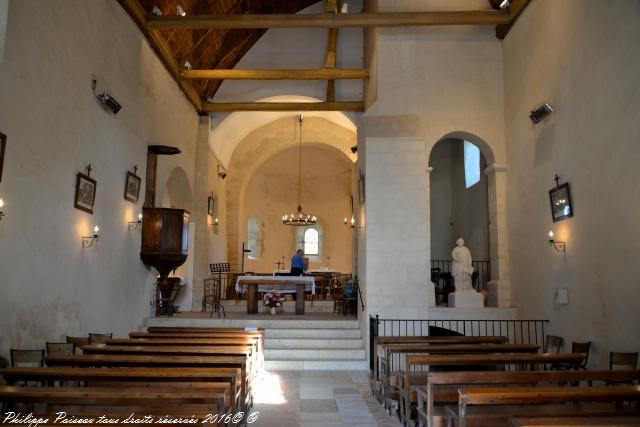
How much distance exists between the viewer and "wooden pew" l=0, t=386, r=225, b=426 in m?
3.49

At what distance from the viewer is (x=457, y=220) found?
15211 millimetres

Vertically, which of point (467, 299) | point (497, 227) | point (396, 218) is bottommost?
point (467, 299)

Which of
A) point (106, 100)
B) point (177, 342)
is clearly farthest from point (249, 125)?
point (177, 342)

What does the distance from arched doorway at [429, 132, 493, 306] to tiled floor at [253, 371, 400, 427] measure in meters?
5.11

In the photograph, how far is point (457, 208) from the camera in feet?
50.3

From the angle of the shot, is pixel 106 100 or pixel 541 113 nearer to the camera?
pixel 106 100

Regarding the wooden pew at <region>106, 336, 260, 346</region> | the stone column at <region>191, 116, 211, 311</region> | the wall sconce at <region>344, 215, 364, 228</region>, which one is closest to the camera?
the wooden pew at <region>106, 336, 260, 346</region>

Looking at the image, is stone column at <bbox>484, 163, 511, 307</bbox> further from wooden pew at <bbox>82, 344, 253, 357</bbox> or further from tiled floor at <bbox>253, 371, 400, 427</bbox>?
wooden pew at <bbox>82, 344, 253, 357</bbox>

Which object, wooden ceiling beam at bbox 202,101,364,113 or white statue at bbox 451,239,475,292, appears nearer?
white statue at bbox 451,239,475,292

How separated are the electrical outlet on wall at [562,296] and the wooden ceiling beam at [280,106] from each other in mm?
7624

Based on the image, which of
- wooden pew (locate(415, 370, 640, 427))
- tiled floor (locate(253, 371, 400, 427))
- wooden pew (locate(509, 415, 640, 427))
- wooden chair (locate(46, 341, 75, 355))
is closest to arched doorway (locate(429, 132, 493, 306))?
tiled floor (locate(253, 371, 400, 427))

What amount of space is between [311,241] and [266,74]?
35.5 feet

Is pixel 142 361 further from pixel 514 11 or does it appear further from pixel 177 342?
pixel 514 11

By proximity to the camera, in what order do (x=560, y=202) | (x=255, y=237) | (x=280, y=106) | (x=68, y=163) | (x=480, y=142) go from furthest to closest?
(x=255, y=237) < (x=280, y=106) < (x=480, y=142) < (x=560, y=202) < (x=68, y=163)
